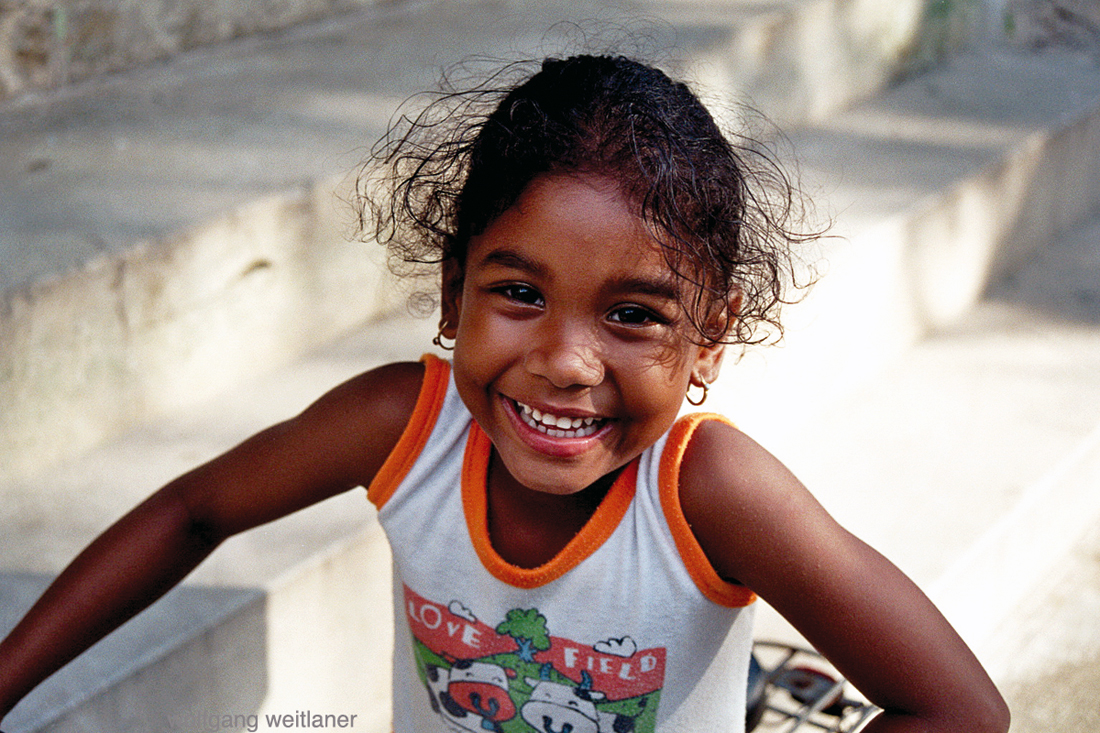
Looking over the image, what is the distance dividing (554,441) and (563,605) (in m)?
0.19

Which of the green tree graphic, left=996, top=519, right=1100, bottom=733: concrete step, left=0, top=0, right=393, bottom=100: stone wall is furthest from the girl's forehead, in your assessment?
left=0, top=0, right=393, bottom=100: stone wall

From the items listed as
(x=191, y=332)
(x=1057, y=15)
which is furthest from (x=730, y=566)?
(x=1057, y=15)

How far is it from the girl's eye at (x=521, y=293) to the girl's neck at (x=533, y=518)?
0.23 meters

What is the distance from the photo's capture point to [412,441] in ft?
4.18

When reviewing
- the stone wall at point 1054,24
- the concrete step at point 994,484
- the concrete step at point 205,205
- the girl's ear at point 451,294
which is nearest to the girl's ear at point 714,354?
the girl's ear at point 451,294

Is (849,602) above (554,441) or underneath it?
underneath

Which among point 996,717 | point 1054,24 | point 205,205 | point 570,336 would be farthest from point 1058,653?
point 1054,24

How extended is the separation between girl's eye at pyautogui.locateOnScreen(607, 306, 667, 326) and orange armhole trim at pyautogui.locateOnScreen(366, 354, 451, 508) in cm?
27

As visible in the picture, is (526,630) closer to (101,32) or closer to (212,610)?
(212,610)

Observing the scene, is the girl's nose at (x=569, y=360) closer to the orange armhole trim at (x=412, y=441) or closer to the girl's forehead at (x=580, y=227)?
the girl's forehead at (x=580, y=227)

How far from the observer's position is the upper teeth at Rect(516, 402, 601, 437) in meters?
1.12

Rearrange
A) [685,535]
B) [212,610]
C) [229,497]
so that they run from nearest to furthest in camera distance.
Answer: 1. [685,535]
2. [229,497]
3. [212,610]

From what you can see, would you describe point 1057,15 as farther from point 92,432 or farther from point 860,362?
point 92,432

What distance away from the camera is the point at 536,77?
46.0 inches
